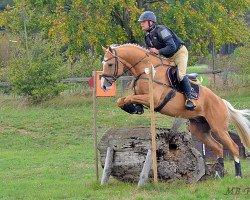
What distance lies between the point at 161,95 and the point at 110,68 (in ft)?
A: 3.43

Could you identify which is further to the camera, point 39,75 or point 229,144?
point 39,75

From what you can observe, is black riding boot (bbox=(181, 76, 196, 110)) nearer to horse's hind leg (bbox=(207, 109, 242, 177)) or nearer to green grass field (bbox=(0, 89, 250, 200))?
horse's hind leg (bbox=(207, 109, 242, 177))

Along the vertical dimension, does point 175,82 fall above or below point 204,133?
above

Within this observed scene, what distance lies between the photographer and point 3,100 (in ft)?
102

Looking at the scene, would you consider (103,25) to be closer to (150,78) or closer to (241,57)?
(241,57)

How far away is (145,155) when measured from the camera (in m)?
12.1

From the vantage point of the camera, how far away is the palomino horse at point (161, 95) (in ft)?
39.3

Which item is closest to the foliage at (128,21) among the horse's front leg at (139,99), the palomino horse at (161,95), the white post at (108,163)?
the palomino horse at (161,95)

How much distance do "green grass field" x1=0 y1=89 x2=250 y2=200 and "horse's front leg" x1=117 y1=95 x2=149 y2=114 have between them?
1357 millimetres

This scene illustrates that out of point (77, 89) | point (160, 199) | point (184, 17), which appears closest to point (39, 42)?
point (77, 89)

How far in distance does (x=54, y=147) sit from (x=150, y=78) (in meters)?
11.3

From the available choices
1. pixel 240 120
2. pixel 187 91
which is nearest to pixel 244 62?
pixel 240 120

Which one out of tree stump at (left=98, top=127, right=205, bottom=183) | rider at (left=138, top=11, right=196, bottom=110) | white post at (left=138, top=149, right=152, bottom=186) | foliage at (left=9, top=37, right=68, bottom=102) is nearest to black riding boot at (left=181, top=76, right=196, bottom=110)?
rider at (left=138, top=11, right=196, bottom=110)

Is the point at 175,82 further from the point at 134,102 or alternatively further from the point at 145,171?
Answer: the point at 145,171
